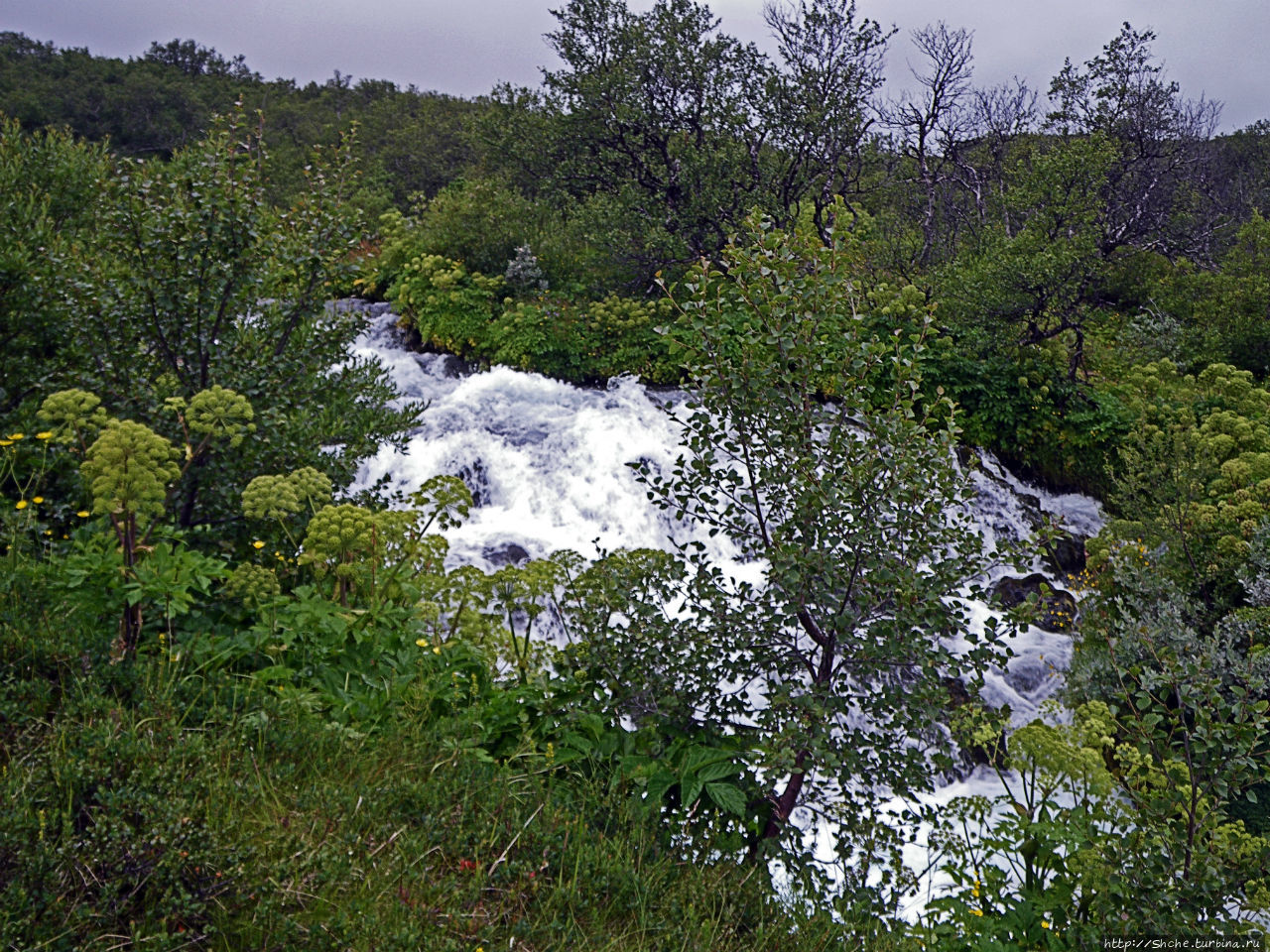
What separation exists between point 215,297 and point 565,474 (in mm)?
6441

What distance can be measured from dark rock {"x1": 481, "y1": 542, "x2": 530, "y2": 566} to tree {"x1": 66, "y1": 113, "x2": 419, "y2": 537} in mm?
3832

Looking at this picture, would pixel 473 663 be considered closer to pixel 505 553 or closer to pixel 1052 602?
pixel 505 553

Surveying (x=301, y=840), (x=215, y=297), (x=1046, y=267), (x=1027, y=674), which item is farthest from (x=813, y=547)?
(x=1046, y=267)

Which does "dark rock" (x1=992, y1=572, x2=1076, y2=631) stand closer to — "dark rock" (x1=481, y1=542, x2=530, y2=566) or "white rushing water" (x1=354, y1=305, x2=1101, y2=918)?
"white rushing water" (x1=354, y1=305, x2=1101, y2=918)

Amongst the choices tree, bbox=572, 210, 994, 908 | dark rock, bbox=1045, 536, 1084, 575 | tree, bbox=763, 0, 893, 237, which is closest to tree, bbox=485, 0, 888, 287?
tree, bbox=763, 0, 893, 237

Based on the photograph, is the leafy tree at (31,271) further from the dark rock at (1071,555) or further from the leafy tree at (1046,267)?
the leafy tree at (1046,267)

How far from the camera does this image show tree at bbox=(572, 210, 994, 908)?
3107 mm

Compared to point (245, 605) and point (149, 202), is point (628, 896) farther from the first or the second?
point (149, 202)

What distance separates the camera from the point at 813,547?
134 inches

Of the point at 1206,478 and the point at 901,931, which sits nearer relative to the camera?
the point at 901,931

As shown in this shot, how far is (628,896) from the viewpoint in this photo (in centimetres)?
277

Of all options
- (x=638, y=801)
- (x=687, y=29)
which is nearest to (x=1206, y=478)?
(x=638, y=801)

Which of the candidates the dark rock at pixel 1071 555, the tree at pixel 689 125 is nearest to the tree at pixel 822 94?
the tree at pixel 689 125

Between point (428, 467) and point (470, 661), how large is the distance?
774 centimetres
